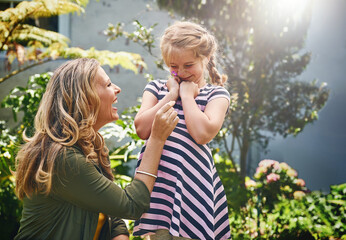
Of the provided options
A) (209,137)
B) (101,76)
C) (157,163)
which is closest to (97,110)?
(101,76)

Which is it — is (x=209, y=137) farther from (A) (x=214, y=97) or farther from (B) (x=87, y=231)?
(B) (x=87, y=231)

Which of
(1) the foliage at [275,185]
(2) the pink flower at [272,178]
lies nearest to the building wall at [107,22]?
(1) the foliage at [275,185]

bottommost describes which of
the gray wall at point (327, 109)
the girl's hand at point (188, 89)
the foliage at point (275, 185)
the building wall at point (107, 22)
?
the girl's hand at point (188, 89)

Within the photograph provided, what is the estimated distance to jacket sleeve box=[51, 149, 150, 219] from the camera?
1.37m

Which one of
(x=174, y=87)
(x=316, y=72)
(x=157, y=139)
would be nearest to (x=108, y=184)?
(x=157, y=139)

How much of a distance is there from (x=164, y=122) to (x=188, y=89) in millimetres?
226

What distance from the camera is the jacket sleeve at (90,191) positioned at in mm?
1373

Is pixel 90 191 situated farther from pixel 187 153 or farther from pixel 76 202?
pixel 187 153

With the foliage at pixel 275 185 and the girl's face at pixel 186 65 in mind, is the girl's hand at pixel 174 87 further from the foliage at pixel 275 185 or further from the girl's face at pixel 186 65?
the foliage at pixel 275 185

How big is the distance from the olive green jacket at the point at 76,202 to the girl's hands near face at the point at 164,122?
0.23 m

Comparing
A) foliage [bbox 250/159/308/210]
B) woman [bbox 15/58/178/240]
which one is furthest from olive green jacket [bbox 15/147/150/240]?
foliage [bbox 250/159/308/210]

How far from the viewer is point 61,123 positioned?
4.83 ft

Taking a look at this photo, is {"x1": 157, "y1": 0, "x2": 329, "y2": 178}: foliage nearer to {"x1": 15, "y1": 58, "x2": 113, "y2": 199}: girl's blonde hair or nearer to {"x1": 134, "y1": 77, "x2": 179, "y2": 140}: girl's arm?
{"x1": 134, "y1": 77, "x2": 179, "y2": 140}: girl's arm

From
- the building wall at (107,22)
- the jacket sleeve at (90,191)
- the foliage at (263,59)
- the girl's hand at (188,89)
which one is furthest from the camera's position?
the building wall at (107,22)
